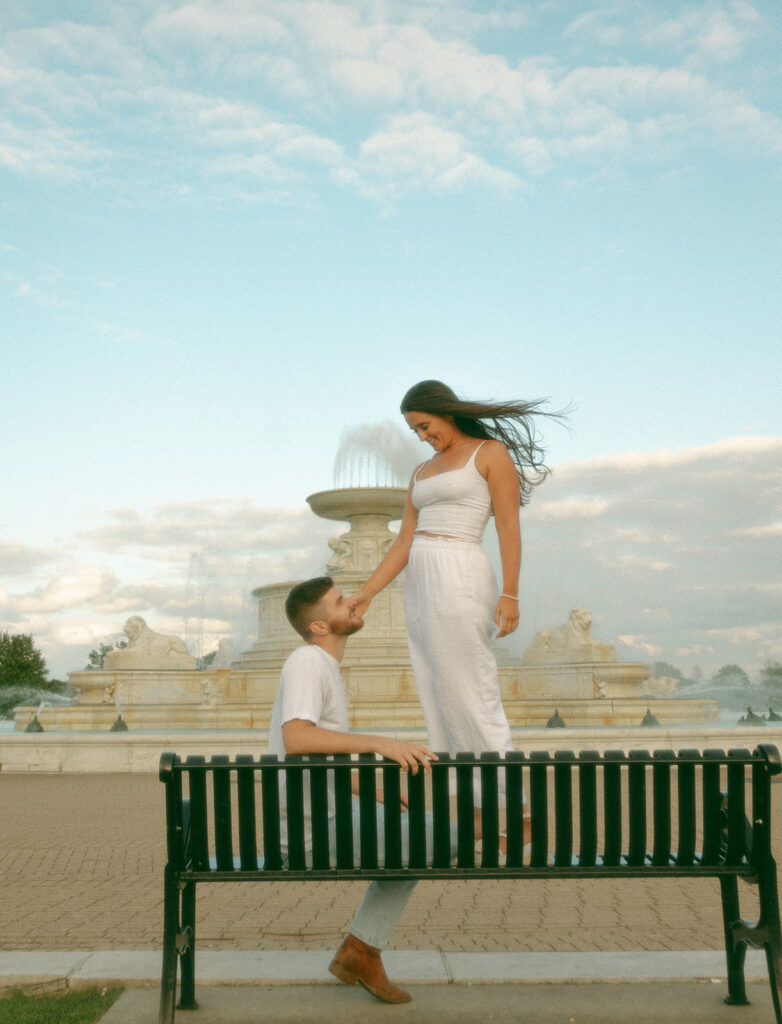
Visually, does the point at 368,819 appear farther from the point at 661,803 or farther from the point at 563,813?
the point at 661,803

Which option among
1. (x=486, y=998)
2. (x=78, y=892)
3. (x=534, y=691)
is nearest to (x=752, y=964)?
(x=486, y=998)

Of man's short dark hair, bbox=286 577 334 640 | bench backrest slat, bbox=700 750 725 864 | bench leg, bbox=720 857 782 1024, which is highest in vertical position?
man's short dark hair, bbox=286 577 334 640

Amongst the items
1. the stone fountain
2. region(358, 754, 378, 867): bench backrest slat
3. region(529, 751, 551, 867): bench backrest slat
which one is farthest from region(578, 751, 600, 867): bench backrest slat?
the stone fountain

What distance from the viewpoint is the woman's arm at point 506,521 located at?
4262 mm

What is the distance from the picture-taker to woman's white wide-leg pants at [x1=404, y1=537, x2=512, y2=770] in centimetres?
418

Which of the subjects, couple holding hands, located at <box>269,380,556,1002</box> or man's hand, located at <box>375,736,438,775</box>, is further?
couple holding hands, located at <box>269,380,556,1002</box>

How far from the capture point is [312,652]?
12.3ft

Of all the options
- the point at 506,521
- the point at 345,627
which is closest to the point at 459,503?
the point at 506,521

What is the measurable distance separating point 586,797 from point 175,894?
133 centimetres

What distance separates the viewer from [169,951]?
333cm

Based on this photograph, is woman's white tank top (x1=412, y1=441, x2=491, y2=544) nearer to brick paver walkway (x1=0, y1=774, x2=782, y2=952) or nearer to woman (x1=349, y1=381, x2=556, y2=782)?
woman (x1=349, y1=381, x2=556, y2=782)

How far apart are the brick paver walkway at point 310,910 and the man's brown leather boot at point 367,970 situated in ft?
3.31

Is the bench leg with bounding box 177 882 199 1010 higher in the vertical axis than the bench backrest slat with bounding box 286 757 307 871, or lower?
lower

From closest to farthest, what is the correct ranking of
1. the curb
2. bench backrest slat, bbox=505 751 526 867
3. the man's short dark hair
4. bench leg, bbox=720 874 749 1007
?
bench backrest slat, bbox=505 751 526 867, bench leg, bbox=720 874 749 1007, the man's short dark hair, the curb
